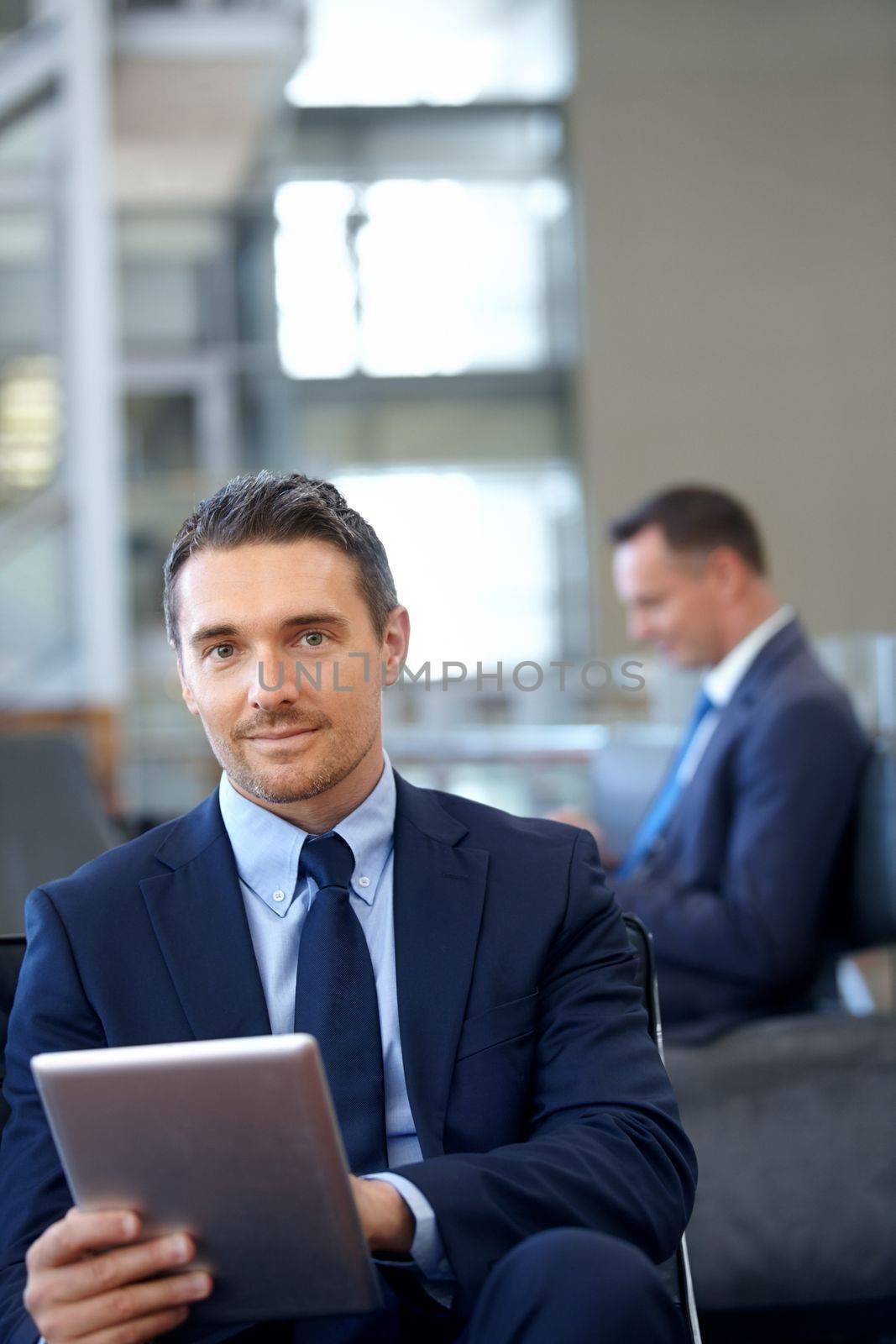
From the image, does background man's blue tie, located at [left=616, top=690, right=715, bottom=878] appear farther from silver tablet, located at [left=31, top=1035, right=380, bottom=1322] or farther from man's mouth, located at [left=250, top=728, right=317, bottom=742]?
silver tablet, located at [left=31, top=1035, right=380, bottom=1322]

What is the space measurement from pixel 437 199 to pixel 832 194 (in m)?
2.33

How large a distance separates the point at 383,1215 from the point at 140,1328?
6.5 inches

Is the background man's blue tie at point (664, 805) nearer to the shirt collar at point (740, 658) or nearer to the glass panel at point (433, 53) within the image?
the shirt collar at point (740, 658)

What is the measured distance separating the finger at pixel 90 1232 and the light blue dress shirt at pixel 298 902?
0.27 metres

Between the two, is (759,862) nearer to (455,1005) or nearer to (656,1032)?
(656,1032)

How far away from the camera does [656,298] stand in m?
8.85

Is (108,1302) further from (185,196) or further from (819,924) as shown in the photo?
(185,196)

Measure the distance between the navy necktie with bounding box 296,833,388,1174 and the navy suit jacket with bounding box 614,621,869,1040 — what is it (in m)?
1.06

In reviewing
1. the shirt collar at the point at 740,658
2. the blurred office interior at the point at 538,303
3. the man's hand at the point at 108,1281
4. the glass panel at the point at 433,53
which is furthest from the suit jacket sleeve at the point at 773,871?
the glass panel at the point at 433,53

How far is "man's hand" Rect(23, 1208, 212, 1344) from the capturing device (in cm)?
92

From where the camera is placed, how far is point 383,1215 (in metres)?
0.99

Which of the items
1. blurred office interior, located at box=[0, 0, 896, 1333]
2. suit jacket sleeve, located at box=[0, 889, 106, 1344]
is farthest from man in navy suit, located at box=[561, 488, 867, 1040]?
blurred office interior, located at box=[0, 0, 896, 1333]

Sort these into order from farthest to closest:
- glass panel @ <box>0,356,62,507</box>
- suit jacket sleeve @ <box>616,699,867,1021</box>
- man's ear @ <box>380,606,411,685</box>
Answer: glass panel @ <box>0,356,62,507</box> → suit jacket sleeve @ <box>616,699,867,1021</box> → man's ear @ <box>380,606,411,685</box>

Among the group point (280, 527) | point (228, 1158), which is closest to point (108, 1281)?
point (228, 1158)
